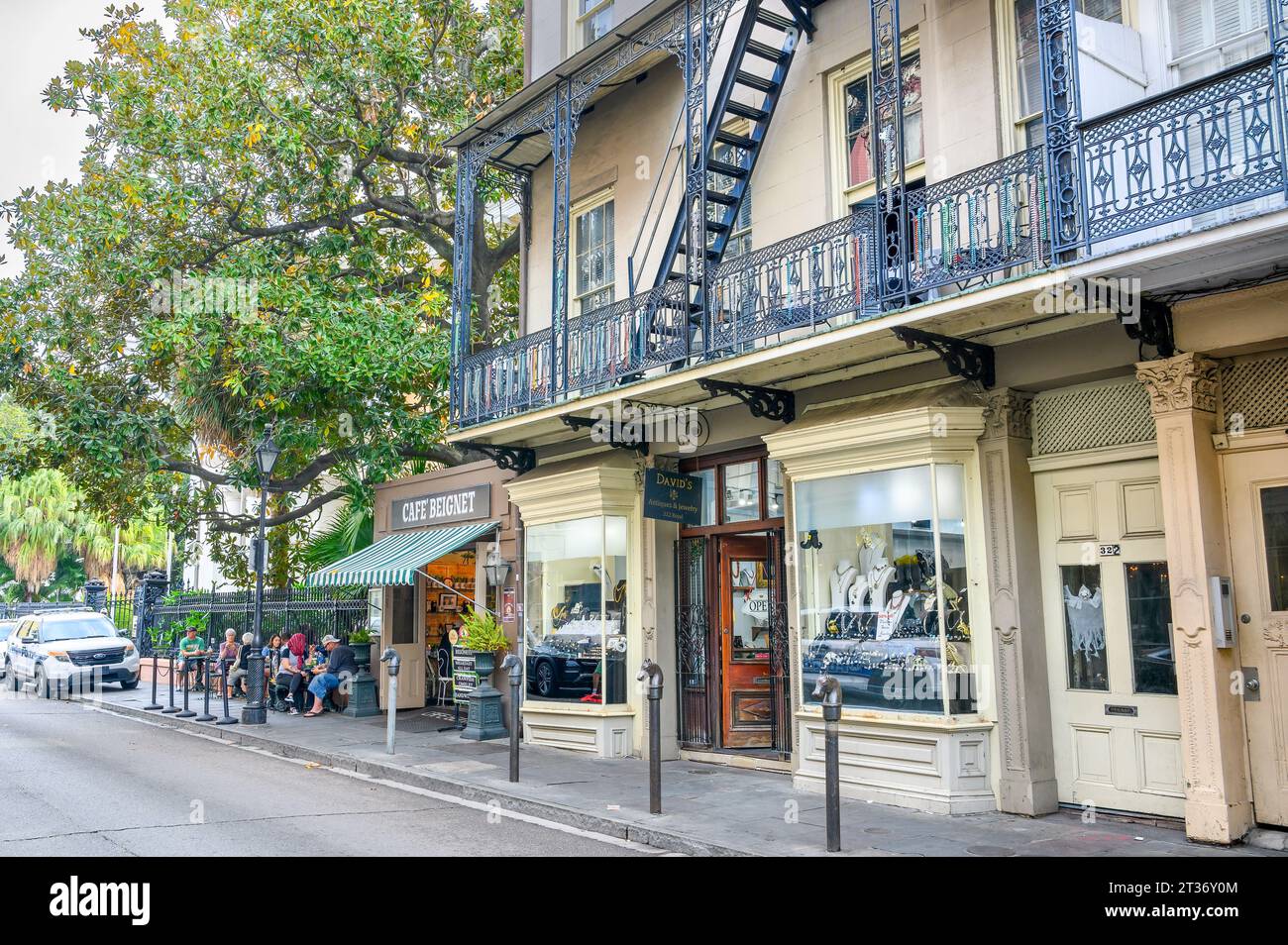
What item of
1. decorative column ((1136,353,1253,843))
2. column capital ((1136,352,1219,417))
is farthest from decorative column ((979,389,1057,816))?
column capital ((1136,352,1219,417))

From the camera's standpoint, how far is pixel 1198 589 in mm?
7445

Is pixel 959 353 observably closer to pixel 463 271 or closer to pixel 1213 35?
pixel 1213 35

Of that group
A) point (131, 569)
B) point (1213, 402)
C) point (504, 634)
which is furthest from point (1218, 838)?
point (131, 569)

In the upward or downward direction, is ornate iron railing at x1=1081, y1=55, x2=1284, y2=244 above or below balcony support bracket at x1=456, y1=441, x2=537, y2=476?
above

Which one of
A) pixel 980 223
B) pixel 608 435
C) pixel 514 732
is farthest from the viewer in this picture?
pixel 608 435

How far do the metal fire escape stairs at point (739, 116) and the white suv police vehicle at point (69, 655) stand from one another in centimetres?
1743

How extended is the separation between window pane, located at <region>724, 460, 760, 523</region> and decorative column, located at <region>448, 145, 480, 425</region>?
4.25 meters

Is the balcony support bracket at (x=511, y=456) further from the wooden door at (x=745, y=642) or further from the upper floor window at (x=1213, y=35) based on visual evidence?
the upper floor window at (x=1213, y=35)

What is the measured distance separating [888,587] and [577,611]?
4865mm

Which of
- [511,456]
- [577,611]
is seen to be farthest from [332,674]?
[577,611]

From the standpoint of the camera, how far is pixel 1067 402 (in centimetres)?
892

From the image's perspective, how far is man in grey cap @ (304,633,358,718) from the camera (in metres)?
17.3

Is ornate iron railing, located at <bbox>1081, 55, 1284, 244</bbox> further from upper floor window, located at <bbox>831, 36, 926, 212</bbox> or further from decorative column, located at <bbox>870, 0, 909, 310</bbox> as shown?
upper floor window, located at <bbox>831, 36, 926, 212</bbox>

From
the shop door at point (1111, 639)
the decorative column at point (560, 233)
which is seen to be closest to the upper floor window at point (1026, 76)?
the shop door at point (1111, 639)
